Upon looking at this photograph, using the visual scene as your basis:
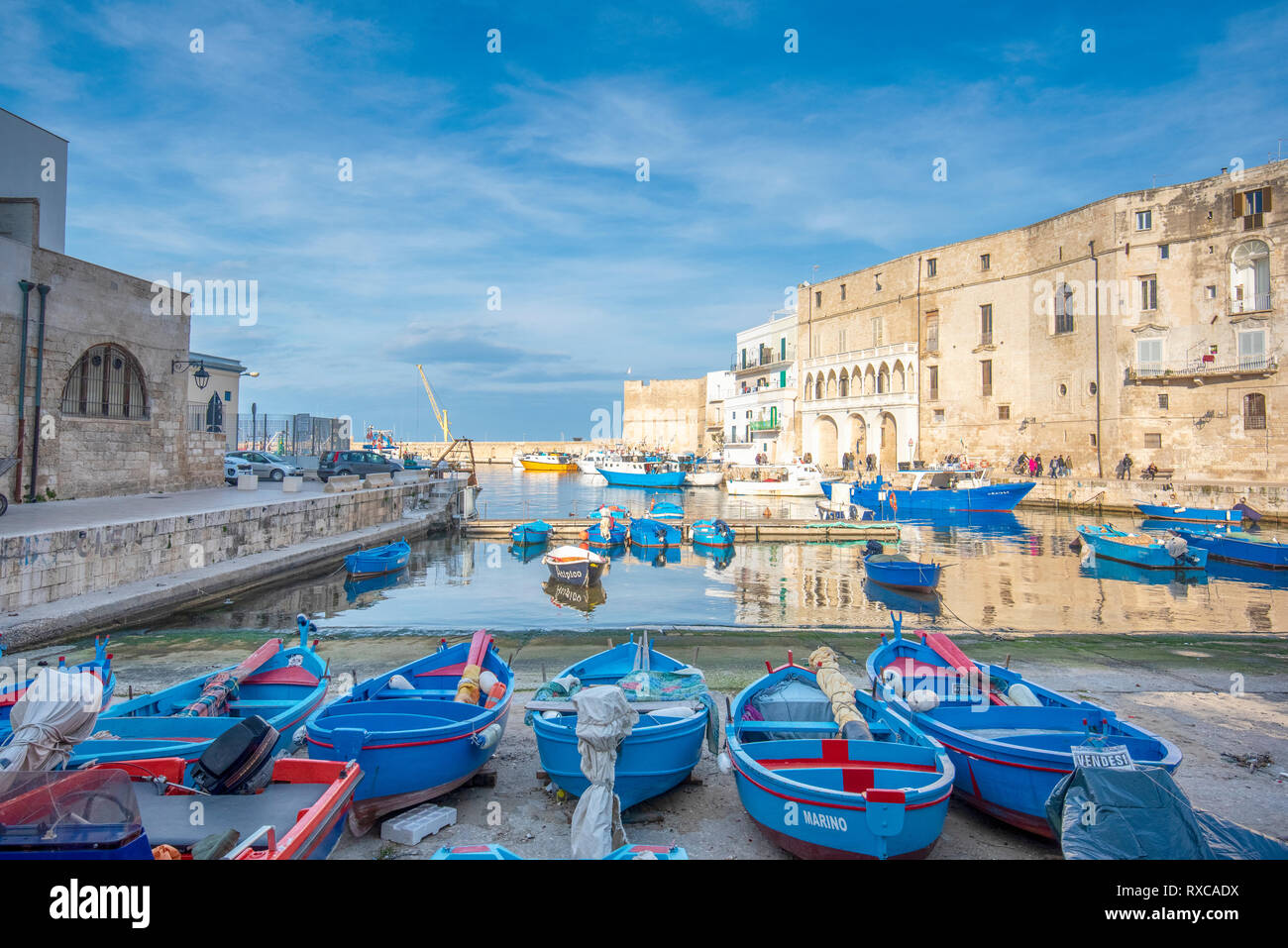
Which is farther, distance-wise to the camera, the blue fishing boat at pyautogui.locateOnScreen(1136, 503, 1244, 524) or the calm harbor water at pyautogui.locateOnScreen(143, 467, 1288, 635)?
the blue fishing boat at pyautogui.locateOnScreen(1136, 503, 1244, 524)

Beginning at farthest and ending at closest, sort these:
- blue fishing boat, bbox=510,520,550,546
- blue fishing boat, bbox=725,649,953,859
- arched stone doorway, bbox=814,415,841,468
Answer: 1. arched stone doorway, bbox=814,415,841,468
2. blue fishing boat, bbox=510,520,550,546
3. blue fishing boat, bbox=725,649,953,859

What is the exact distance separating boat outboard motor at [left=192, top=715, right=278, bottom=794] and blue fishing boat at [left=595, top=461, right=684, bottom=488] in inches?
1994

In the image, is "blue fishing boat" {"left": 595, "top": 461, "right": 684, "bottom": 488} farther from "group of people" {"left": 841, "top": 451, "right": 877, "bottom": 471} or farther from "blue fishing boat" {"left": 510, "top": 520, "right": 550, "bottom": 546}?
"blue fishing boat" {"left": 510, "top": 520, "right": 550, "bottom": 546}

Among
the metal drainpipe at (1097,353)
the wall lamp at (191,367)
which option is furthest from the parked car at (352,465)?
the metal drainpipe at (1097,353)

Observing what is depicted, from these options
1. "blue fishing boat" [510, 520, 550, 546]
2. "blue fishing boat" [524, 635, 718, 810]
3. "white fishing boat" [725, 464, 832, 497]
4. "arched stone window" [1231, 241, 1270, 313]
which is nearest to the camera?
"blue fishing boat" [524, 635, 718, 810]

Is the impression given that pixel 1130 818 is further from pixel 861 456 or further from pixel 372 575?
pixel 861 456

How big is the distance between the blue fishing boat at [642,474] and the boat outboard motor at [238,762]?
5066cm

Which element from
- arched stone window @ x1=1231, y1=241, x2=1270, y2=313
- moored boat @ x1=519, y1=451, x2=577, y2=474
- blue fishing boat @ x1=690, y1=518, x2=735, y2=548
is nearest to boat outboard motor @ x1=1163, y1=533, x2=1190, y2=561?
blue fishing boat @ x1=690, y1=518, x2=735, y2=548

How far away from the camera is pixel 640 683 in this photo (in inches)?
251

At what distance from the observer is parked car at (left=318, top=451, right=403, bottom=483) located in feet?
105

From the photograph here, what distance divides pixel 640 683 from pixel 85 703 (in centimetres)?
396

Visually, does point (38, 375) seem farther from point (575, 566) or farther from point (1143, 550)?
point (1143, 550)

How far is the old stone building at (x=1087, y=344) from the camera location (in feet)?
110
